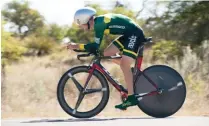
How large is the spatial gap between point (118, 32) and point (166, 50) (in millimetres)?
15849

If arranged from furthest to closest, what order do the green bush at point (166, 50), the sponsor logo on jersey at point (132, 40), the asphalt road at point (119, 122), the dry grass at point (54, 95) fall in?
the green bush at point (166, 50)
the dry grass at point (54, 95)
the sponsor logo on jersey at point (132, 40)
the asphalt road at point (119, 122)

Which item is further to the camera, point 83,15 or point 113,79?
point 113,79

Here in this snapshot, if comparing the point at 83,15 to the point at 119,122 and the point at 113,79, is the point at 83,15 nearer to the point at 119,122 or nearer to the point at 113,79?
the point at 113,79

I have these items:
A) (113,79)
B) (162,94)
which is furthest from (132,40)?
(162,94)

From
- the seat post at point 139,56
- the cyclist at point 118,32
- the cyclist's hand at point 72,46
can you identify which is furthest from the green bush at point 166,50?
the cyclist's hand at point 72,46

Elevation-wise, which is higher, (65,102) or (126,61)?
(126,61)

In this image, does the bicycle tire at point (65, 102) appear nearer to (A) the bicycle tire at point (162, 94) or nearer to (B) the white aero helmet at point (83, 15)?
(A) the bicycle tire at point (162, 94)

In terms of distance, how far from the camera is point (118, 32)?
8242 mm

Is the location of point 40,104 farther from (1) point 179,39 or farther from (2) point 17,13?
(2) point 17,13

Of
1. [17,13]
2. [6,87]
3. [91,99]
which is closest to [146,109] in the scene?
[91,99]

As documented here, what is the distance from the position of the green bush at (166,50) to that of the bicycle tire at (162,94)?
520 inches

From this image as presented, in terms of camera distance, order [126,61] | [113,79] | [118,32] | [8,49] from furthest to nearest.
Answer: [8,49] < [113,79] < [118,32] < [126,61]

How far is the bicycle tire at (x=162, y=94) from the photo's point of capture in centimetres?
837

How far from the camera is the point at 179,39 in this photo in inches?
1011
